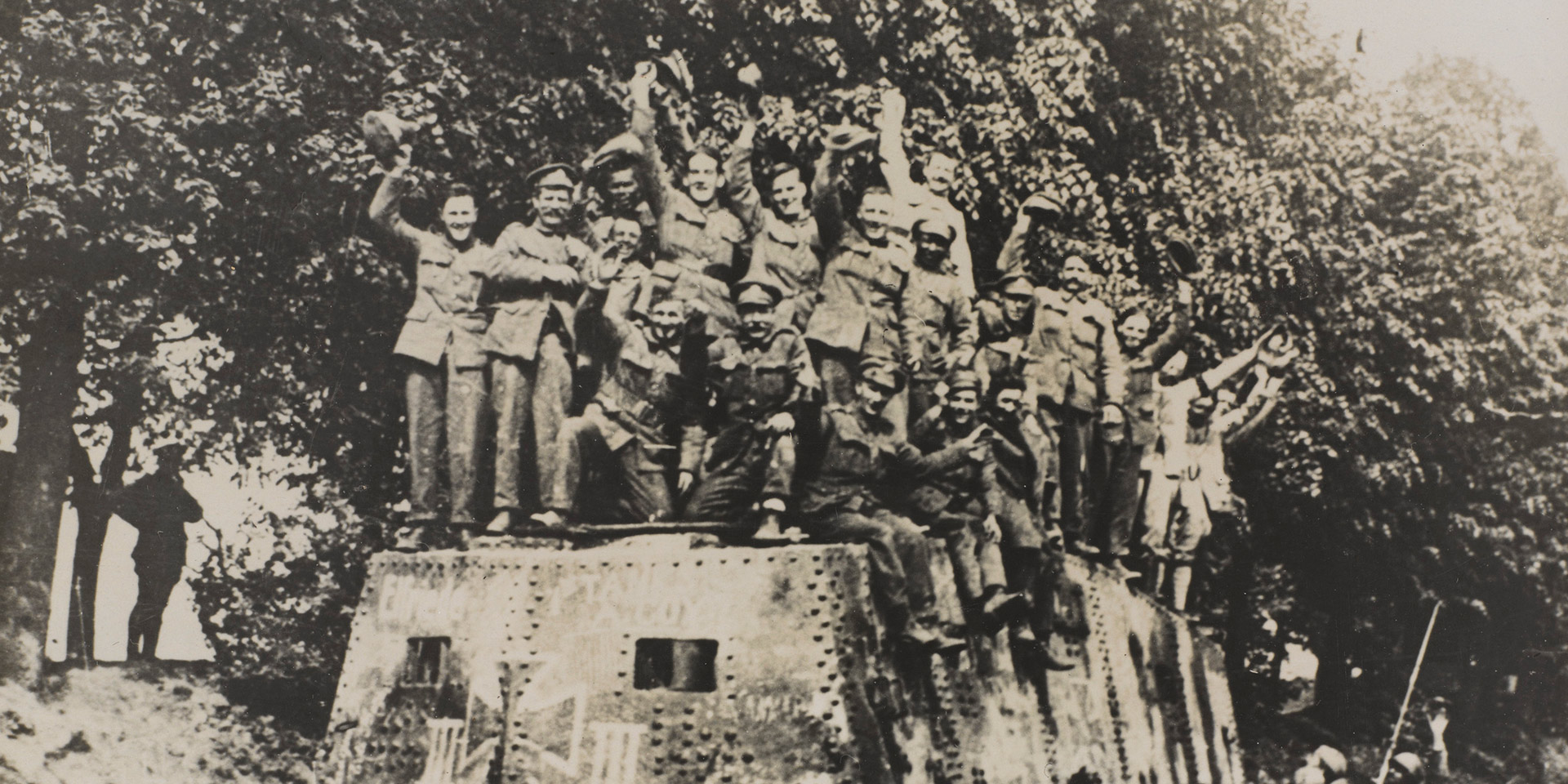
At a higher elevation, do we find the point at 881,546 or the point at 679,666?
the point at 881,546

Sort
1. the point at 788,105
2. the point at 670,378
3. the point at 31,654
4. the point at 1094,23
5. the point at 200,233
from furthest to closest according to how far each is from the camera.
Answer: the point at 1094,23
the point at 788,105
the point at 200,233
the point at 31,654
the point at 670,378

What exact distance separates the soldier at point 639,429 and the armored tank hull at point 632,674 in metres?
0.30

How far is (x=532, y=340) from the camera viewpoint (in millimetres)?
9484

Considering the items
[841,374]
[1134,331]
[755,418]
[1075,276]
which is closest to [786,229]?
[841,374]

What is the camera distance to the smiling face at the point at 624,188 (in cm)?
1020

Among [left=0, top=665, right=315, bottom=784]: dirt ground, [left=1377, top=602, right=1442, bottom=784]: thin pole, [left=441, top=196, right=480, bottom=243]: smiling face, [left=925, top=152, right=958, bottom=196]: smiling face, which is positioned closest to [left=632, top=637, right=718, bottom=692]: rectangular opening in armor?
[left=441, top=196, right=480, bottom=243]: smiling face

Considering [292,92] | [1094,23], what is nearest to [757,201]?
[292,92]

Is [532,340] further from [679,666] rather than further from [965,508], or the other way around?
[965,508]

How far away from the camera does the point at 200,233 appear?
37.5ft

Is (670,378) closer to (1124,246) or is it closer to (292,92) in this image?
(292,92)

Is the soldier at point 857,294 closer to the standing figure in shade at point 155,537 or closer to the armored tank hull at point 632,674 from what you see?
the armored tank hull at point 632,674

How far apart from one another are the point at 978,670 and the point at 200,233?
20.7 feet

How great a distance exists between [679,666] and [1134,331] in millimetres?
5947

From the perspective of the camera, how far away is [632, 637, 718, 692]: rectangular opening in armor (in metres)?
8.62
